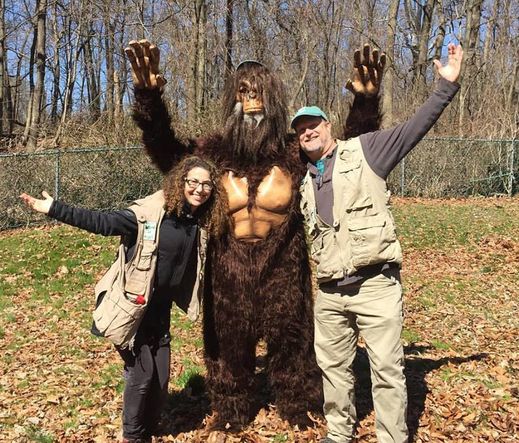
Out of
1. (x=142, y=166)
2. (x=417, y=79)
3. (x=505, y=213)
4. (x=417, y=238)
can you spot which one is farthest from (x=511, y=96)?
(x=142, y=166)

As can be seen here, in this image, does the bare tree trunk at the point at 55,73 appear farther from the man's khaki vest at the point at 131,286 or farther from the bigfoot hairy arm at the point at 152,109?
the man's khaki vest at the point at 131,286

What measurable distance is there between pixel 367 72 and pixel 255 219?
1.09 m

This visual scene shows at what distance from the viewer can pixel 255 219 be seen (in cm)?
315

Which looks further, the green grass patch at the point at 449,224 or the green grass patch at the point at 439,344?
the green grass patch at the point at 449,224

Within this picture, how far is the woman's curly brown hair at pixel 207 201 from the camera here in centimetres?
300

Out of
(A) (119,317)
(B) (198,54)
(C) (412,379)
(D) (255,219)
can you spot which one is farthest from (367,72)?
(B) (198,54)

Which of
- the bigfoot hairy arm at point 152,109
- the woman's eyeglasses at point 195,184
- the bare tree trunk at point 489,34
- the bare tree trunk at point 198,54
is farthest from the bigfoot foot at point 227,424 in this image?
the bare tree trunk at point 489,34

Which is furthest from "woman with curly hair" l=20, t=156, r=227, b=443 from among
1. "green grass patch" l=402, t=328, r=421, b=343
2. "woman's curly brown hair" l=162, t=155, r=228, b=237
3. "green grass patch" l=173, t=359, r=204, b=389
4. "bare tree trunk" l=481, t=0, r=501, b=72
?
"bare tree trunk" l=481, t=0, r=501, b=72

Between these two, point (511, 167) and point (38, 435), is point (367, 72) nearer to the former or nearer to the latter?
point (38, 435)

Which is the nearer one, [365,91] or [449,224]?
[365,91]

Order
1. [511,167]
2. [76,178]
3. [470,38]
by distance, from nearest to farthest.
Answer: [76,178] → [511,167] → [470,38]

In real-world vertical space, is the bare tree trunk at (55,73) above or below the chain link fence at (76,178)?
above

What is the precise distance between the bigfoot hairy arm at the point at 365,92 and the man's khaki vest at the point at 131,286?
1272 mm

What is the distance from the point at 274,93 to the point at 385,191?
0.88m
